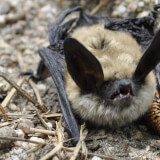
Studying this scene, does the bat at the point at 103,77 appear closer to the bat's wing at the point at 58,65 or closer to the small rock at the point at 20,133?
the bat's wing at the point at 58,65

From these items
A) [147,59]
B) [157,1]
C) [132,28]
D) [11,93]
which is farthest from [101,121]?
[157,1]

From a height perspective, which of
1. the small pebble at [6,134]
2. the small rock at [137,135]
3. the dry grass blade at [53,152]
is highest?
the small pebble at [6,134]

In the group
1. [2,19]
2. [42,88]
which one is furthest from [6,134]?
[2,19]

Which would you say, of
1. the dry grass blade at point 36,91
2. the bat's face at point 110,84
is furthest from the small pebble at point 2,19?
the bat's face at point 110,84

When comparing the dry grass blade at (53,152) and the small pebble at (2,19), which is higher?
the small pebble at (2,19)

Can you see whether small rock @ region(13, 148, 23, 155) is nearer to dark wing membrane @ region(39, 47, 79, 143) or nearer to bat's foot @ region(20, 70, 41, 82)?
dark wing membrane @ region(39, 47, 79, 143)

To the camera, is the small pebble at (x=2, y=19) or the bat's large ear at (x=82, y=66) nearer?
the bat's large ear at (x=82, y=66)

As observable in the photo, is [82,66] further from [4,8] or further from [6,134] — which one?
[4,8]

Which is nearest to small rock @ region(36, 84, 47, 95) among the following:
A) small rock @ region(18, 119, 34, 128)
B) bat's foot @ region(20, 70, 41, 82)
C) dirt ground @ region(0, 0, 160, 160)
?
dirt ground @ region(0, 0, 160, 160)

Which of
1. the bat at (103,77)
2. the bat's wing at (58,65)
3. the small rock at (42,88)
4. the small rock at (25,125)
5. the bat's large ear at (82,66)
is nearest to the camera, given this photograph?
the bat's large ear at (82,66)
